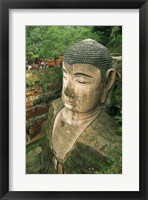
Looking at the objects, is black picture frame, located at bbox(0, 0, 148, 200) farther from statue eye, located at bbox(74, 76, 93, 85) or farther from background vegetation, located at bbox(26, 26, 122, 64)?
statue eye, located at bbox(74, 76, 93, 85)

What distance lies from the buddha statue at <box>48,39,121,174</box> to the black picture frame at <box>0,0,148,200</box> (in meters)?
0.12

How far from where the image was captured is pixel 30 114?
2232mm

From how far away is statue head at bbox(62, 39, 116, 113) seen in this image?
221 cm

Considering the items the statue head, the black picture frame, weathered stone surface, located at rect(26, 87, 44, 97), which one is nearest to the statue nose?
the statue head

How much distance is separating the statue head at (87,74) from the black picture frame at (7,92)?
175 millimetres

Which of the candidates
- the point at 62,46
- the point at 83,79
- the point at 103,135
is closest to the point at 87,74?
the point at 83,79

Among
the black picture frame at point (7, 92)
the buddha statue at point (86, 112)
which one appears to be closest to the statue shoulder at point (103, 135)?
the buddha statue at point (86, 112)

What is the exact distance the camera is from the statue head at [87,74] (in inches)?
87.1

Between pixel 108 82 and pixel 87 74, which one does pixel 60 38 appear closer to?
pixel 87 74

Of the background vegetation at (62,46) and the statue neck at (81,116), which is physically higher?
the background vegetation at (62,46)

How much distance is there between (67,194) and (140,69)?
0.72m

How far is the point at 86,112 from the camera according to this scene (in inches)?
88.1

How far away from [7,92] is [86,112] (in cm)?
41

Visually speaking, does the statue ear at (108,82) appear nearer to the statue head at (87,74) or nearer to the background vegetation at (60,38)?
the statue head at (87,74)
